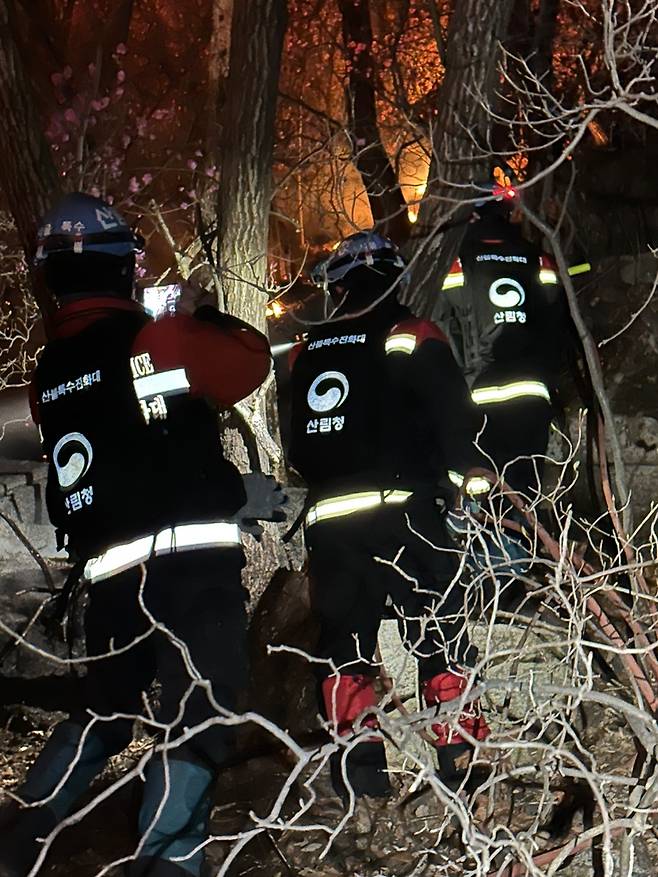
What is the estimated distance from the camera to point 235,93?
504cm

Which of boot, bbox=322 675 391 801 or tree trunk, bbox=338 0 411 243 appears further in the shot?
tree trunk, bbox=338 0 411 243

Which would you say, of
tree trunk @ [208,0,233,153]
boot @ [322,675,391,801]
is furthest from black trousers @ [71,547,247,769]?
tree trunk @ [208,0,233,153]

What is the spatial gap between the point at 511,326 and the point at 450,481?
4.86 feet

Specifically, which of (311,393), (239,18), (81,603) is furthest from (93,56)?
(311,393)

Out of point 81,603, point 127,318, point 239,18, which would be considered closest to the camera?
point 127,318

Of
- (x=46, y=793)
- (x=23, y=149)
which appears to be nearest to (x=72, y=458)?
(x=46, y=793)

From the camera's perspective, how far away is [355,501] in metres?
4.00

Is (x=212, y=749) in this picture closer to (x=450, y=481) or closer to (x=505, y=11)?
(x=450, y=481)

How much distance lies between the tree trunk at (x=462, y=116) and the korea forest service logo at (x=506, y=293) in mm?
557

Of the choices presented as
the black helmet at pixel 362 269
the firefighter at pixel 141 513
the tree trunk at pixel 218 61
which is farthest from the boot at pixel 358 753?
the tree trunk at pixel 218 61

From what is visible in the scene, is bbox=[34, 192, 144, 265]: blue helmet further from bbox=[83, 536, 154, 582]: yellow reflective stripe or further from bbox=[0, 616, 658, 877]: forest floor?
bbox=[0, 616, 658, 877]: forest floor

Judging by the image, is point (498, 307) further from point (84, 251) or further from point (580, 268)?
point (84, 251)

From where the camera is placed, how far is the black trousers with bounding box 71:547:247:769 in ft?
10.3

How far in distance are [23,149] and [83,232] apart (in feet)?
5.46
